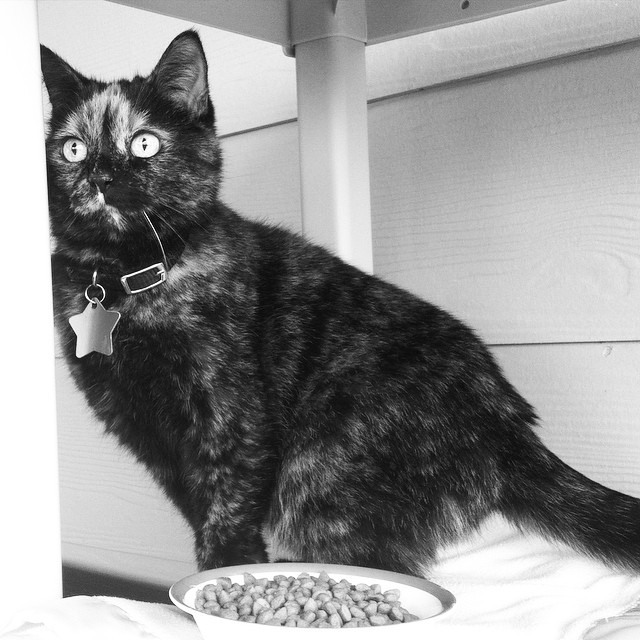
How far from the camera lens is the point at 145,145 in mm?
625

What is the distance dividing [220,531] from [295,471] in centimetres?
8

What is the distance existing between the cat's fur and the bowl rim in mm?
78

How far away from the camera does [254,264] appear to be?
2.33ft

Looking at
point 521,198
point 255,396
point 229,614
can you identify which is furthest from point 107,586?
point 521,198

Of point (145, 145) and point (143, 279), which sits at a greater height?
point (145, 145)

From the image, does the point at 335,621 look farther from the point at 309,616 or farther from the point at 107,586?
the point at 107,586

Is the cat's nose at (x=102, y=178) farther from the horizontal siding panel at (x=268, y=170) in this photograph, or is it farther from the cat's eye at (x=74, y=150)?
the horizontal siding panel at (x=268, y=170)

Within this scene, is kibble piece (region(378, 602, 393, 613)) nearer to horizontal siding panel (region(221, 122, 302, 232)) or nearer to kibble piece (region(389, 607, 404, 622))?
kibble piece (region(389, 607, 404, 622))

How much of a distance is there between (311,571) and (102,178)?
1.07 feet

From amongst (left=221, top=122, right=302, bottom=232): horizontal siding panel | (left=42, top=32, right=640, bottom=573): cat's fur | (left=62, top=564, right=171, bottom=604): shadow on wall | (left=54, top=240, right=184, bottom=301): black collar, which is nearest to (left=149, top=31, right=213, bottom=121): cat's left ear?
Result: (left=42, top=32, right=640, bottom=573): cat's fur

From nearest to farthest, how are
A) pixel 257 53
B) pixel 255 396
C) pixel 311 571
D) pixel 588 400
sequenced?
pixel 311 571
pixel 255 396
pixel 588 400
pixel 257 53

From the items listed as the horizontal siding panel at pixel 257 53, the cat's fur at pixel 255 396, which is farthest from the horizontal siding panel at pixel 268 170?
the cat's fur at pixel 255 396

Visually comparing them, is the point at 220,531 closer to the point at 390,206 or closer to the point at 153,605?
the point at 153,605

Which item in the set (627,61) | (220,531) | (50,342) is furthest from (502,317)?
(50,342)
